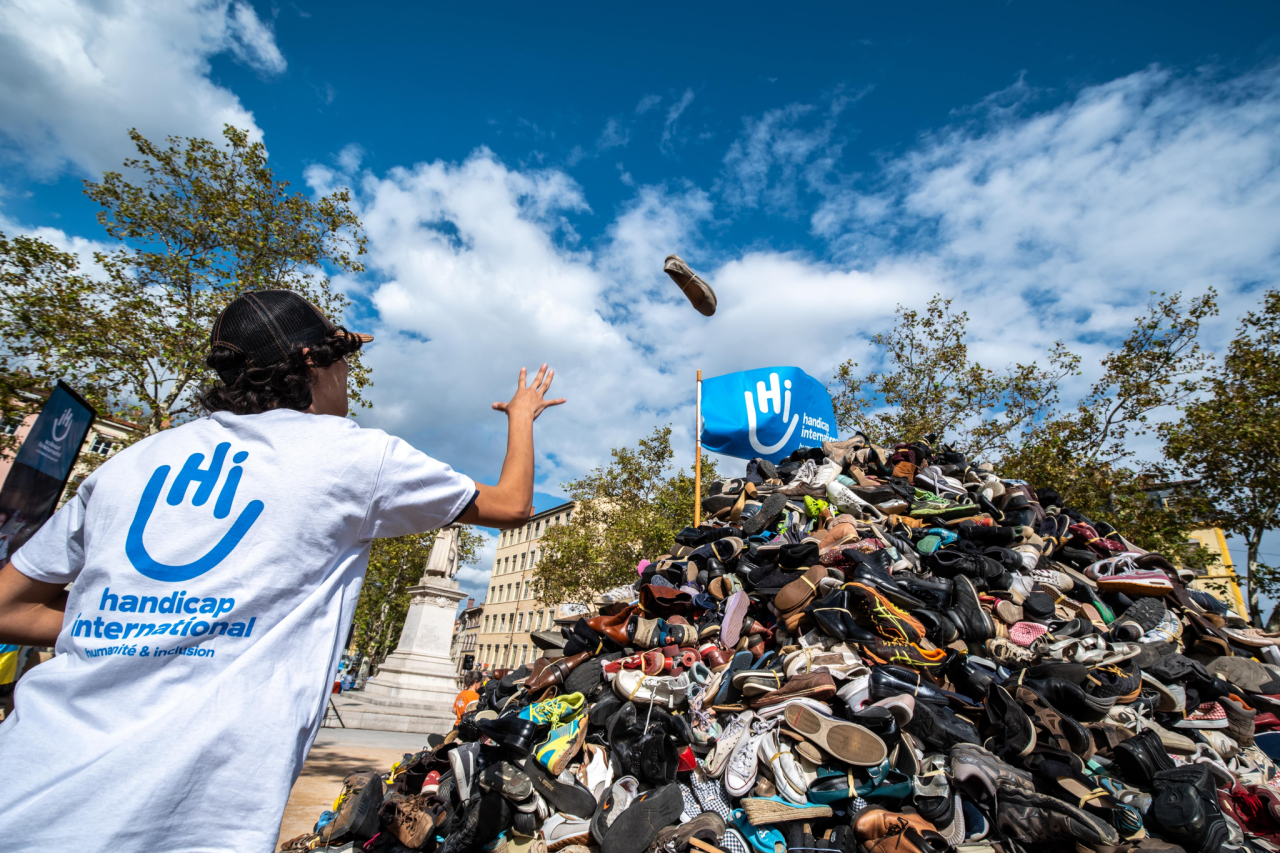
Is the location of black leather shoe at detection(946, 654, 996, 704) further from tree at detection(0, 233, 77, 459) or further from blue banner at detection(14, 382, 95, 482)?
tree at detection(0, 233, 77, 459)

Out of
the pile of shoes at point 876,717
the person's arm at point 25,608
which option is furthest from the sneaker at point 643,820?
the person's arm at point 25,608

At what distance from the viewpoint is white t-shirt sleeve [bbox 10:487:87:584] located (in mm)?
1201

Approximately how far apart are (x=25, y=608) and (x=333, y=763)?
24.1ft

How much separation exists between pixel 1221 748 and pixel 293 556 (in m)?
4.55

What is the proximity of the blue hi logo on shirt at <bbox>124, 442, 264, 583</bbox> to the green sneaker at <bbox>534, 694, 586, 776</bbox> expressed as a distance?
276cm

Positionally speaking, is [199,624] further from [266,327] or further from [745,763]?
[745,763]

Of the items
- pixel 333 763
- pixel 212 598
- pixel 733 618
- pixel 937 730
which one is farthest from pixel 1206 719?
pixel 333 763

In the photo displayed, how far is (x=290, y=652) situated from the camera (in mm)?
1106

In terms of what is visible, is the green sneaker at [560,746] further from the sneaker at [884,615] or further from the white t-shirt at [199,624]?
the white t-shirt at [199,624]

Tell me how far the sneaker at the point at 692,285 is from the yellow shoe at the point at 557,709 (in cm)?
399

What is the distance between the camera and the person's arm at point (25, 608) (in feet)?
4.01

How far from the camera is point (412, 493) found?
4.15 ft

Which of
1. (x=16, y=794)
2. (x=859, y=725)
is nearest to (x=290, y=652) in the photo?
(x=16, y=794)

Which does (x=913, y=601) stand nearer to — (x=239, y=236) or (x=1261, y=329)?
(x=239, y=236)
